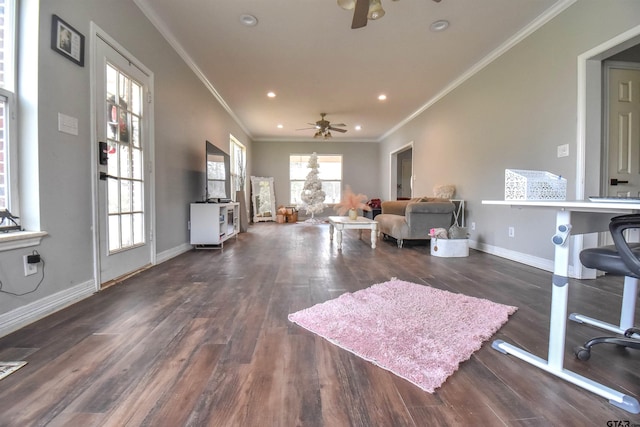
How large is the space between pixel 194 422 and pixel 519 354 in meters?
1.33

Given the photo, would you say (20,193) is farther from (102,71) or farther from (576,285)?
(576,285)

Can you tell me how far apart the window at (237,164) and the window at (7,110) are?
4490mm

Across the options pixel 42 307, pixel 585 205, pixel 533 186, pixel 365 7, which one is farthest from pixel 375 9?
pixel 42 307

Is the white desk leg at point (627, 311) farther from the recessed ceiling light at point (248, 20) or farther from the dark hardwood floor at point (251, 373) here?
the recessed ceiling light at point (248, 20)

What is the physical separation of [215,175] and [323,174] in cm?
510

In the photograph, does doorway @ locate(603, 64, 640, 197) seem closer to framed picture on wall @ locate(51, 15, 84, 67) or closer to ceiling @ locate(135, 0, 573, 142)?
ceiling @ locate(135, 0, 573, 142)

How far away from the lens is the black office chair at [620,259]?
96 cm

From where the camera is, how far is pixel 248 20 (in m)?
2.85

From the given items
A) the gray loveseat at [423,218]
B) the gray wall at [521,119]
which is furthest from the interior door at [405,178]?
the gray loveseat at [423,218]

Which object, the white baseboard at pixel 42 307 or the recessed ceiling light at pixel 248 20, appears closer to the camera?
the white baseboard at pixel 42 307

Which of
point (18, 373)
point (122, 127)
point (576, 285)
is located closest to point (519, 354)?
point (576, 285)

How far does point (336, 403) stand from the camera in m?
0.93

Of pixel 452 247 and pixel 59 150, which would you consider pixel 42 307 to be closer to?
pixel 59 150

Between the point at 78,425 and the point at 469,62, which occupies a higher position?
the point at 469,62
